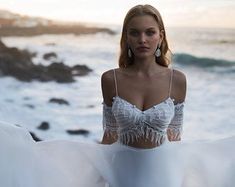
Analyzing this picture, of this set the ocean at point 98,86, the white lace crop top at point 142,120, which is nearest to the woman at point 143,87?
the white lace crop top at point 142,120

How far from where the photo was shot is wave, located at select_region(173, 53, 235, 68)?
9.53ft

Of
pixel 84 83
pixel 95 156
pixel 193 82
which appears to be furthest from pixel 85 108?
pixel 95 156

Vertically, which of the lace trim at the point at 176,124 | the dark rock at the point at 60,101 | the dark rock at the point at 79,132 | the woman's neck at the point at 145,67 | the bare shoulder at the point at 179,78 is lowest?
the dark rock at the point at 79,132

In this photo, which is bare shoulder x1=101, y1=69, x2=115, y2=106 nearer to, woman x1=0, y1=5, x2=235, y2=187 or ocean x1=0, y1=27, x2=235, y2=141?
woman x1=0, y1=5, x2=235, y2=187

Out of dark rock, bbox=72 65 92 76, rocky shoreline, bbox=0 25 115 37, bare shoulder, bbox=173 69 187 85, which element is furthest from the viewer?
dark rock, bbox=72 65 92 76

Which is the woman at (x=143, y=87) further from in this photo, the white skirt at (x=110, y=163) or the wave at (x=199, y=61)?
the wave at (x=199, y=61)

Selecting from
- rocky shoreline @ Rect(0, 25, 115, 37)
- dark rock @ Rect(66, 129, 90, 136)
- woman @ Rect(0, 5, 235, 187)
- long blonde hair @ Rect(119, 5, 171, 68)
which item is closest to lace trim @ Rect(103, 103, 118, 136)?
woman @ Rect(0, 5, 235, 187)

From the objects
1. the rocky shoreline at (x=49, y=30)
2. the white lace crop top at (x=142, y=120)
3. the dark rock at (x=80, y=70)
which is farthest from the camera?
the dark rock at (x=80, y=70)

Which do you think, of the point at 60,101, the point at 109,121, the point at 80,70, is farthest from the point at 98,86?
the point at 109,121

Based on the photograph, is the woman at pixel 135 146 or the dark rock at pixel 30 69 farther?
the dark rock at pixel 30 69

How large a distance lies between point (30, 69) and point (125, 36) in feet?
5.12

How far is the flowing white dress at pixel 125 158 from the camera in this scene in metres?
1.39

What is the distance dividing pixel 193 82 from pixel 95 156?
156cm

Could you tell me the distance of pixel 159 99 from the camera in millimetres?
1417
